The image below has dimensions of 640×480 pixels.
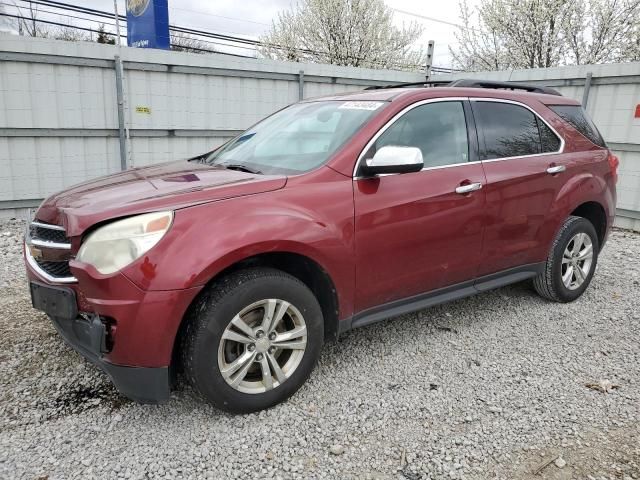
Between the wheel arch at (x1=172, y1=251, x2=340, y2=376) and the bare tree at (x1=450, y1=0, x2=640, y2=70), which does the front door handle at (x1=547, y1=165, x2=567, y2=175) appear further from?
the bare tree at (x1=450, y1=0, x2=640, y2=70)

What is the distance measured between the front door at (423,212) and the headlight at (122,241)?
1.08 meters

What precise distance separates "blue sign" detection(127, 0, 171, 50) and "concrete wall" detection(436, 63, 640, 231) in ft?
25.3

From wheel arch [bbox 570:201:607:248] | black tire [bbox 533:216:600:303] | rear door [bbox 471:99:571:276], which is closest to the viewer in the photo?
rear door [bbox 471:99:571:276]

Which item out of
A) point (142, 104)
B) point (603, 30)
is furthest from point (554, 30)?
point (142, 104)

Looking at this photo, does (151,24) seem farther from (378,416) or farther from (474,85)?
(378,416)

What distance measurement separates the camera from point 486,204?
332 centimetres

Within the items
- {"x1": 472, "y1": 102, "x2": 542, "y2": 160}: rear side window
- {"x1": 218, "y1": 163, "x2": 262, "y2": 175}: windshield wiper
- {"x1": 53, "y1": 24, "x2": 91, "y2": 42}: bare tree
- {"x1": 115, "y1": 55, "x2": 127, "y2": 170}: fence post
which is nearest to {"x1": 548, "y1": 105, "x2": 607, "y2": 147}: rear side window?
{"x1": 472, "y1": 102, "x2": 542, "y2": 160}: rear side window

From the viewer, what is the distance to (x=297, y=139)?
10.5 feet

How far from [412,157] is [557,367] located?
169cm

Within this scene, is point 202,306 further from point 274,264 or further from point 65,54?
point 65,54

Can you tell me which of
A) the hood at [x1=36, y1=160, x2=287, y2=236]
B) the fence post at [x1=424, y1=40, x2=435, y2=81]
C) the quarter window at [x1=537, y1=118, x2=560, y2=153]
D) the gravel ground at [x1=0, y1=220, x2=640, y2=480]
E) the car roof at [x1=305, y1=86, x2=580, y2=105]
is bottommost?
the gravel ground at [x1=0, y1=220, x2=640, y2=480]

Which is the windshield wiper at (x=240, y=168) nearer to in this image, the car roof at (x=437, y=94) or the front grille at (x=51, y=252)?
the car roof at (x=437, y=94)

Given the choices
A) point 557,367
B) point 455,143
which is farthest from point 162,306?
point 557,367

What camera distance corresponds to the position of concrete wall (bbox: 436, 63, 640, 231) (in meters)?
7.18
